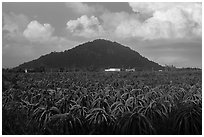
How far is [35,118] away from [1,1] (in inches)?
44.2

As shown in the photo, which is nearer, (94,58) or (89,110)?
(89,110)

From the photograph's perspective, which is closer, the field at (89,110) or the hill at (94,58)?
the field at (89,110)

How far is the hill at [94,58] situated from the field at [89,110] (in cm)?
30

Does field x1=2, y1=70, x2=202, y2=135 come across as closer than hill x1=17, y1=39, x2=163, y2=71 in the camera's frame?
Yes

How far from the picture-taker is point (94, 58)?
134 inches

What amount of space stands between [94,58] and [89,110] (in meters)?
0.79

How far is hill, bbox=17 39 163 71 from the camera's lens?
314 cm

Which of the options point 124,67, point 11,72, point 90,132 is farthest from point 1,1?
point 124,67

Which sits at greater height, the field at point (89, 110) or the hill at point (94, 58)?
the hill at point (94, 58)

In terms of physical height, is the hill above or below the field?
above

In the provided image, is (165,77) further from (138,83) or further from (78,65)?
(78,65)

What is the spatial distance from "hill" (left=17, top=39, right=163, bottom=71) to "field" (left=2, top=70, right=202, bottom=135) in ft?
0.98

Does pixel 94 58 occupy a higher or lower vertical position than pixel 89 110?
higher

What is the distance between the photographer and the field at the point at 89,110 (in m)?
2.55
